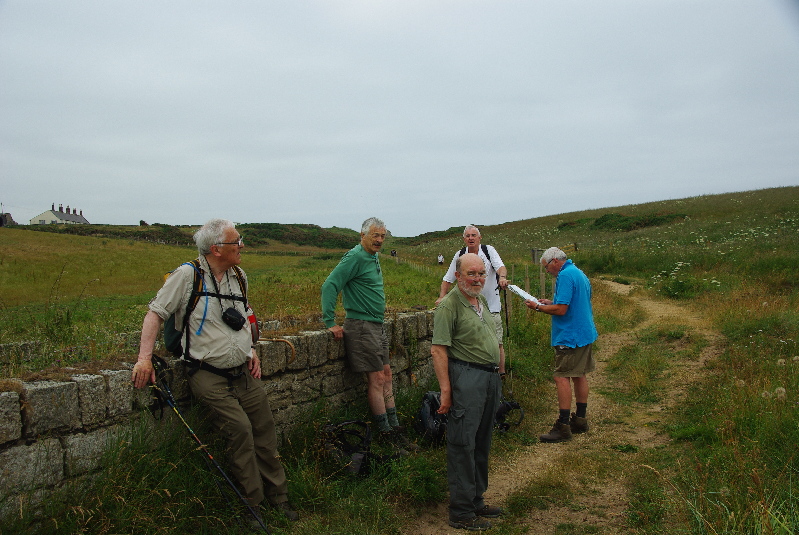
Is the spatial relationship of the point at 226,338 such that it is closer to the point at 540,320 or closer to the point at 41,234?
the point at 540,320

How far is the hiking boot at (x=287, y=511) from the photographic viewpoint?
3.81 m

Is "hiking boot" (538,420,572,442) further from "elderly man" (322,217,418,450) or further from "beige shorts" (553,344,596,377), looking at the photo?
"elderly man" (322,217,418,450)

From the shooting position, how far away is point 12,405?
284 centimetres

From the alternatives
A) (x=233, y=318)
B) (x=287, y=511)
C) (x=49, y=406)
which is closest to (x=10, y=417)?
(x=49, y=406)

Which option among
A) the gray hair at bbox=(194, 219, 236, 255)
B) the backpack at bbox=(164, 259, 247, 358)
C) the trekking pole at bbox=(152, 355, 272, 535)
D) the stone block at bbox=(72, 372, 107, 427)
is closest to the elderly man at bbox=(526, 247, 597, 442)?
the trekking pole at bbox=(152, 355, 272, 535)

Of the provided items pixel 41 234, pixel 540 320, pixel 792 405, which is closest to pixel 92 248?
pixel 41 234

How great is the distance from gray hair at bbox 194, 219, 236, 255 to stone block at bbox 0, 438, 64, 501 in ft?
4.66

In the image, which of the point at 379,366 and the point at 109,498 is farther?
the point at 379,366

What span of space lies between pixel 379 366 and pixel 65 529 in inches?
111

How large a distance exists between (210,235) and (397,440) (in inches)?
108

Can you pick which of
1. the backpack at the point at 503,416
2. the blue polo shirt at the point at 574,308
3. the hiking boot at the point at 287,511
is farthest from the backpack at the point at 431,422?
the hiking boot at the point at 287,511

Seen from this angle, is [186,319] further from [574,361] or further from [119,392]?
[574,361]

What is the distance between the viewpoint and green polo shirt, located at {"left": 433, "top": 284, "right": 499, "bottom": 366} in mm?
4035

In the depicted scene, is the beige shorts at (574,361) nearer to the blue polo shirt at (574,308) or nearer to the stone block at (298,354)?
the blue polo shirt at (574,308)
